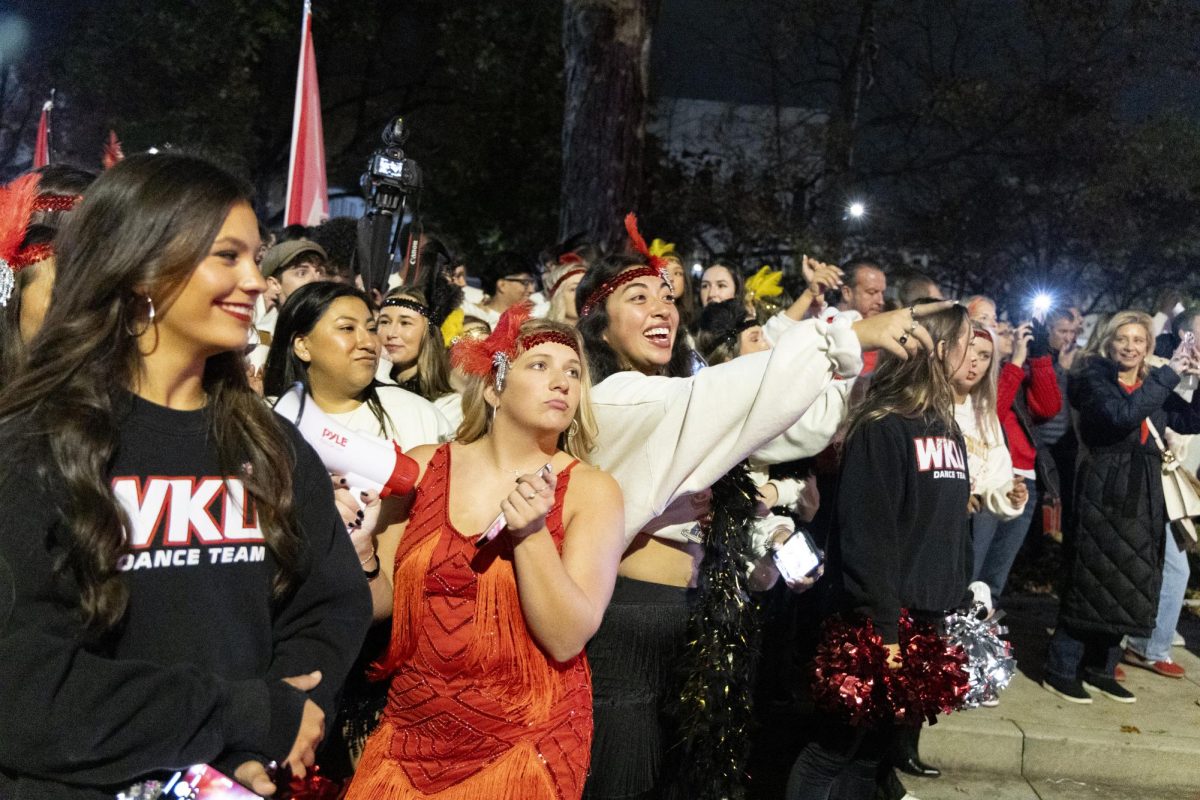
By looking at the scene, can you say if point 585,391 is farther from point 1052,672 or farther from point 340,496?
point 1052,672

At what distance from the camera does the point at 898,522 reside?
4070 mm

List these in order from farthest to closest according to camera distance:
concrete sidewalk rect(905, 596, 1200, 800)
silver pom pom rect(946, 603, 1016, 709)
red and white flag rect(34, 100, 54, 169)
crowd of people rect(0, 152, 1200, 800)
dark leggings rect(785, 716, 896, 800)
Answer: red and white flag rect(34, 100, 54, 169), concrete sidewalk rect(905, 596, 1200, 800), silver pom pom rect(946, 603, 1016, 709), dark leggings rect(785, 716, 896, 800), crowd of people rect(0, 152, 1200, 800)

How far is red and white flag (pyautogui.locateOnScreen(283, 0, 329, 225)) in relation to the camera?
6.99 m

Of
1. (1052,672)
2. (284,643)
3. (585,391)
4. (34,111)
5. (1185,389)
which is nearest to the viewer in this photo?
(284,643)

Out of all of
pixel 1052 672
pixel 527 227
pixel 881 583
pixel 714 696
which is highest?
pixel 527 227

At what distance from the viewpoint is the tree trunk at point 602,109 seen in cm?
932

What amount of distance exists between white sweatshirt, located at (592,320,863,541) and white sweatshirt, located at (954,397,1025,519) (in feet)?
7.54

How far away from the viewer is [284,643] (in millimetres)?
2188

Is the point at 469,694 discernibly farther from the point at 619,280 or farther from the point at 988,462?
the point at 988,462

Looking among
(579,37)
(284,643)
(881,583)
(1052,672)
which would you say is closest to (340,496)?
(284,643)

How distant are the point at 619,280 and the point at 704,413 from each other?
2.88 feet

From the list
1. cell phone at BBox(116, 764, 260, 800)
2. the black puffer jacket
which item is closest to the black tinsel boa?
cell phone at BBox(116, 764, 260, 800)

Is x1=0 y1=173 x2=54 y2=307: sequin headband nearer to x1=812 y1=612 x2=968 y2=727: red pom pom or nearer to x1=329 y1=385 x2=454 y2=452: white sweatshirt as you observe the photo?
x1=329 y1=385 x2=454 y2=452: white sweatshirt

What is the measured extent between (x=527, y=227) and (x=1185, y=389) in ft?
31.3
